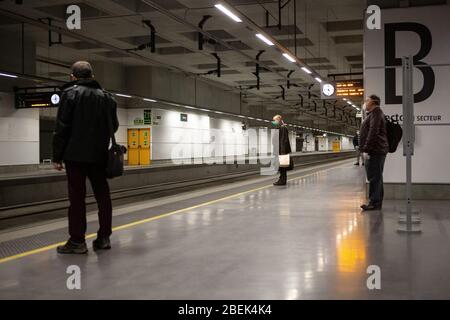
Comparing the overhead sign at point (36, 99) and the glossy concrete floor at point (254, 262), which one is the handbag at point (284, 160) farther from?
the overhead sign at point (36, 99)

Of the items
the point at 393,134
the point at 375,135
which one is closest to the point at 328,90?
the point at 393,134

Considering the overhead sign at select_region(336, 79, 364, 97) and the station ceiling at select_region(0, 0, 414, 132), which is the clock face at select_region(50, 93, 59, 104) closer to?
the station ceiling at select_region(0, 0, 414, 132)

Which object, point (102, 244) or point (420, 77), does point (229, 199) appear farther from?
point (102, 244)

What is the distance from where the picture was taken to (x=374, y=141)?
7602 millimetres

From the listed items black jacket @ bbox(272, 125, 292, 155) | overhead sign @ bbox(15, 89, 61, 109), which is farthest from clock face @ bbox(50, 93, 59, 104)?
black jacket @ bbox(272, 125, 292, 155)

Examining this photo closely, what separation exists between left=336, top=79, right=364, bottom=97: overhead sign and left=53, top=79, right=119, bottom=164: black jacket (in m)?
16.2

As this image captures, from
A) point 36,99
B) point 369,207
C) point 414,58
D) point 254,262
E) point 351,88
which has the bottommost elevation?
point 254,262

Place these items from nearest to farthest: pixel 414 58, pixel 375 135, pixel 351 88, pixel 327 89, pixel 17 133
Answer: pixel 375 135 < pixel 414 58 < pixel 17 133 < pixel 351 88 < pixel 327 89

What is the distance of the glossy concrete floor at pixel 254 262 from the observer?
3.62 metres

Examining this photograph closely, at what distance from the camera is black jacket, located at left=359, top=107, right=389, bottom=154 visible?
24.9 ft

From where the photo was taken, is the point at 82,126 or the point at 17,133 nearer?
the point at 82,126

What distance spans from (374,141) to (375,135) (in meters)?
0.09
